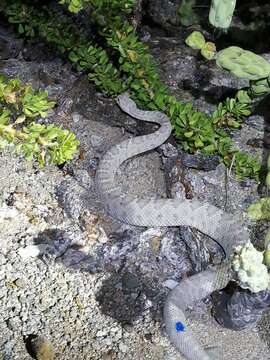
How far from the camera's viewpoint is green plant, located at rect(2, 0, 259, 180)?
304 centimetres

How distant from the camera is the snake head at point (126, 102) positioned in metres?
3.39

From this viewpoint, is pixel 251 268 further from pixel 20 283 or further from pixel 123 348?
pixel 20 283

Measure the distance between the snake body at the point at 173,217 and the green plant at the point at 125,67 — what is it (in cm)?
10

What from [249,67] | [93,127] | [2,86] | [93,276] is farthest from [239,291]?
[93,127]

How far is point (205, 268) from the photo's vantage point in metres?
2.65

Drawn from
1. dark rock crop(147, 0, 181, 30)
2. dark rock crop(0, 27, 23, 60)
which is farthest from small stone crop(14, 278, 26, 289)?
dark rock crop(147, 0, 181, 30)

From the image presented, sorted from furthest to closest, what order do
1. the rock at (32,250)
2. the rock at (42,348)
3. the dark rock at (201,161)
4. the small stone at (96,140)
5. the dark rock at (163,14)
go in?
the dark rock at (163,14) → the small stone at (96,140) → the dark rock at (201,161) → the rock at (32,250) → the rock at (42,348)

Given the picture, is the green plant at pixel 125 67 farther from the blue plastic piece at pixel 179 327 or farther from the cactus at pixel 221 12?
the cactus at pixel 221 12

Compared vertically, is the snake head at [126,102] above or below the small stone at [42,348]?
above

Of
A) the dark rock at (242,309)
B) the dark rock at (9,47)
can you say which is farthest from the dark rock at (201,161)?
the dark rock at (9,47)

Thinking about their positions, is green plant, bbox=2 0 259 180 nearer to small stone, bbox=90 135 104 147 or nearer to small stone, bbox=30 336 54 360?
small stone, bbox=90 135 104 147

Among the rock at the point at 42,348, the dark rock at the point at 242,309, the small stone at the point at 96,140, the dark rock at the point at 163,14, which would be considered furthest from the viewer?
the dark rock at the point at 163,14

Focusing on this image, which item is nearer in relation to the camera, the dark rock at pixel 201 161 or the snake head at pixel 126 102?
the dark rock at pixel 201 161

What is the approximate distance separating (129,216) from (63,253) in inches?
17.4
